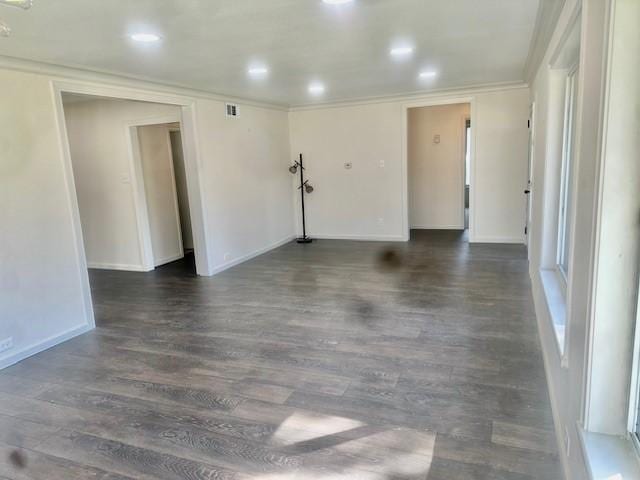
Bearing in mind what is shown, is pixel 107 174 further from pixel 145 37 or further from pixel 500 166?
pixel 500 166

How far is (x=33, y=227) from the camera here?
11.8ft

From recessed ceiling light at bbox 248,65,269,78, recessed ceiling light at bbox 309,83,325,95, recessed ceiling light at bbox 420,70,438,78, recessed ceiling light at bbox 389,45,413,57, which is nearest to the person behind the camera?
recessed ceiling light at bbox 389,45,413,57

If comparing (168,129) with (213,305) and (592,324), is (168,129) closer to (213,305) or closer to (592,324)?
(213,305)

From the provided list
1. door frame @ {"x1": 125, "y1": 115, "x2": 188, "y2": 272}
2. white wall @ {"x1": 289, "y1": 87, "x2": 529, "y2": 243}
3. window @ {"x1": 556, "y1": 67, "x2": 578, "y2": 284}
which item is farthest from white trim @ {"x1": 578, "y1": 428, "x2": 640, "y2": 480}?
white wall @ {"x1": 289, "y1": 87, "x2": 529, "y2": 243}

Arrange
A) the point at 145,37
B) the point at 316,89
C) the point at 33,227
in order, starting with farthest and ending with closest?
the point at 316,89 < the point at 33,227 < the point at 145,37

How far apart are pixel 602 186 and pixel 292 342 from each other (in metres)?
2.65

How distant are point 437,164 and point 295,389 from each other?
6518 mm

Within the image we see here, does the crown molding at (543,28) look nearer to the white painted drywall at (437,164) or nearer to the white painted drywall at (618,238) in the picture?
the white painted drywall at (618,238)

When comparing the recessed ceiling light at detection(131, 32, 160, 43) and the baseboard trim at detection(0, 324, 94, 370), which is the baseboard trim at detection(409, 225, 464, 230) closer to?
the baseboard trim at detection(0, 324, 94, 370)

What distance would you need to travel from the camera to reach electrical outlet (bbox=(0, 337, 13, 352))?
337 cm

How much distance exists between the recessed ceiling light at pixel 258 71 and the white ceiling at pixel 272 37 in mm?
89

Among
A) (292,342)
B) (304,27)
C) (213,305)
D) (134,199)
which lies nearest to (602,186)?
(304,27)

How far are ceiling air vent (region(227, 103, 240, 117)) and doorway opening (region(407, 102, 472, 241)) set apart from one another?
334 cm

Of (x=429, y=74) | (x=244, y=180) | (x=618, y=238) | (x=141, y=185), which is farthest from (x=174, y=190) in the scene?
(x=618, y=238)
